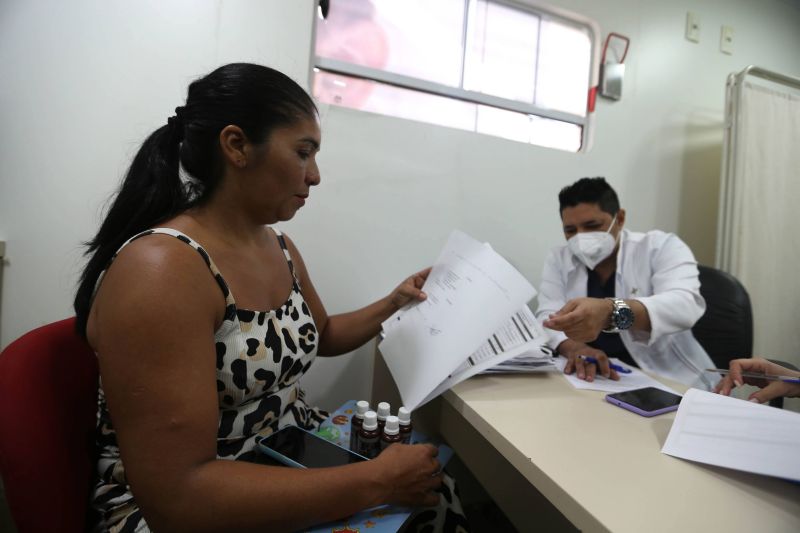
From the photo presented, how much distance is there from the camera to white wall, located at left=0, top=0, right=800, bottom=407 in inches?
43.0

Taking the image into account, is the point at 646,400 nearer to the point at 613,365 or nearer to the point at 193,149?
the point at 613,365

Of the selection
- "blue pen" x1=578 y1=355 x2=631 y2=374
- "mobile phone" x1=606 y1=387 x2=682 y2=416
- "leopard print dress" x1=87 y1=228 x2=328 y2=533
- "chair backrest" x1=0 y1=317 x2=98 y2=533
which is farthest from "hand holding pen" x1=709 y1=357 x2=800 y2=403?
"chair backrest" x1=0 y1=317 x2=98 y2=533

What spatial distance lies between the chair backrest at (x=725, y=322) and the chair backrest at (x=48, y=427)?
1648mm

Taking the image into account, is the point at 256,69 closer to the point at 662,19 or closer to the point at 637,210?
the point at 637,210

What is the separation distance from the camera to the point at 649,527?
0.41 meters

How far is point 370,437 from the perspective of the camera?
0.69 metres

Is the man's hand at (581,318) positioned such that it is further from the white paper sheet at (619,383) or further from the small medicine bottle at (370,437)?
the small medicine bottle at (370,437)

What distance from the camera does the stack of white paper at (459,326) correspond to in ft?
2.46

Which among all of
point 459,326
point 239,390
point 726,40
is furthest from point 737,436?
point 726,40

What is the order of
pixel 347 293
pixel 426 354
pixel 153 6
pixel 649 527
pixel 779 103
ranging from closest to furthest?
pixel 649 527, pixel 426 354, pixel 153 6, pixel 347 293, pixel 779 103

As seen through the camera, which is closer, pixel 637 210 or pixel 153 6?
pixel 153 6

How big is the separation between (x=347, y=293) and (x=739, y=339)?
1.28 meters

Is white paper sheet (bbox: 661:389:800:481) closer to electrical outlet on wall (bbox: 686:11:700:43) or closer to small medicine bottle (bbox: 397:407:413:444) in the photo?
small medicine bottle (bbox: 397:407:413:444)

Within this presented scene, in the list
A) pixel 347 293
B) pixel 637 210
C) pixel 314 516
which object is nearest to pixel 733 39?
pixel 637 210
